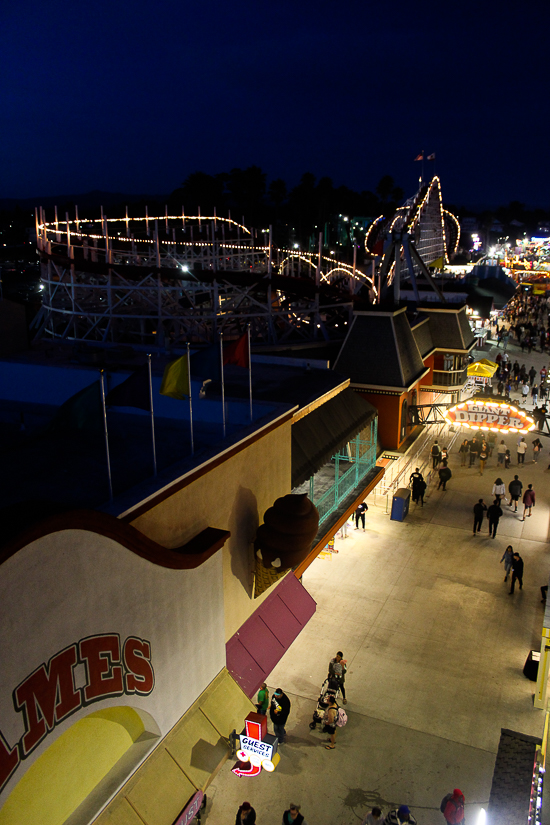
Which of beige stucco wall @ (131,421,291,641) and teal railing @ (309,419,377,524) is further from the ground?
beige stucco wall @ (131,421,291,641)

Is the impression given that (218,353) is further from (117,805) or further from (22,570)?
(117,805)

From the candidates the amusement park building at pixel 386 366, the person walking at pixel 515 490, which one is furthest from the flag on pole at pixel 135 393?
the person walking at pixel 515 490

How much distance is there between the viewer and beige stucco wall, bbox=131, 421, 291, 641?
25.7 ft

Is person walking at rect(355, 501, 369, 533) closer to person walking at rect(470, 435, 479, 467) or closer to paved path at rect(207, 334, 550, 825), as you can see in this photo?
paved path at rect(207, 334, 550, 825)

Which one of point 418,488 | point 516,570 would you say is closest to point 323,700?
point 516,570

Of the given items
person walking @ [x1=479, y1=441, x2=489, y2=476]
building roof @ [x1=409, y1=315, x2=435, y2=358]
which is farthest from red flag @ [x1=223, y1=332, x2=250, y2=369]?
person walking @ [x1=479, y1=441, x2=489, y2=476]

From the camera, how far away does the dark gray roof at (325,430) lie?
12.4 metres

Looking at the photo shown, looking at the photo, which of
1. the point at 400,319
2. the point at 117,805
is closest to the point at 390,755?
the point at 117,805

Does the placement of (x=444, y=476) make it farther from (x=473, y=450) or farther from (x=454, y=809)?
(x=454, y=809)

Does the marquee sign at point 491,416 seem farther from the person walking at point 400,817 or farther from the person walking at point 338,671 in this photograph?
the person walking at point 400,817

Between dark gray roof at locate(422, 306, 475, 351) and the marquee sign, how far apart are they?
20.5 ft

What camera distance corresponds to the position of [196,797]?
7.73 meters

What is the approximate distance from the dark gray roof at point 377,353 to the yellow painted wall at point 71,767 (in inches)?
585

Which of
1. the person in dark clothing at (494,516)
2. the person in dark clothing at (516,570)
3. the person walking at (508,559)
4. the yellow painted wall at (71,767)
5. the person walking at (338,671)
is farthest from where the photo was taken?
the person in dark clothing at (494,516)
